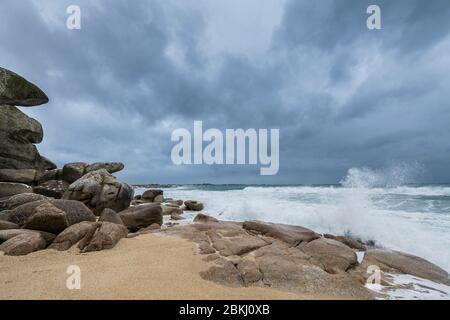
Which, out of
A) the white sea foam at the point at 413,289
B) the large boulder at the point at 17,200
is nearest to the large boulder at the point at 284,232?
the white sea foam at the point at 413,289

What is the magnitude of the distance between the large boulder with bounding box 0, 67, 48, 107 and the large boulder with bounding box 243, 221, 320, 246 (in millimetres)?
17172

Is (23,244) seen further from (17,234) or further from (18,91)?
(18,91)

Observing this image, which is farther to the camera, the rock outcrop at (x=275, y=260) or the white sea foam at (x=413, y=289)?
the white sea foam at (x=413, y=289)

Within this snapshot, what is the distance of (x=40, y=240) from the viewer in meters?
Result: 5.27

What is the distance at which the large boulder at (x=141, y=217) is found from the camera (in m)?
8.85

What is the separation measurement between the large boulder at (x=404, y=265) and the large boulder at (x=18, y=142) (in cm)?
1788

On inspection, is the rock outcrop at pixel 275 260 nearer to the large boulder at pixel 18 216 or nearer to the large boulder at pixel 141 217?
the large boulder at pixel 141 217

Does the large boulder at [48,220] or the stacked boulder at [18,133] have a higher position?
the stacked boulder at [18,133]

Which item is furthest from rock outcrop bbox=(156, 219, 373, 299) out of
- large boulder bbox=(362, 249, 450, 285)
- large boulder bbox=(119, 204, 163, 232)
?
large boulder bbox=(119, 204, 163, 232)

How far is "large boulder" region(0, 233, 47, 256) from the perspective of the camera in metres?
4.85

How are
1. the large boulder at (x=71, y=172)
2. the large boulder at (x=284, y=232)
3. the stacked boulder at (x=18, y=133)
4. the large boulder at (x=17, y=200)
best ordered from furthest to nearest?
the large boulder at (x=71, y=172) → the stacked boulder at (x=18, y=133) → the large boulder at (x=17, y=200) → the large boulder at (x=284, y=232)
